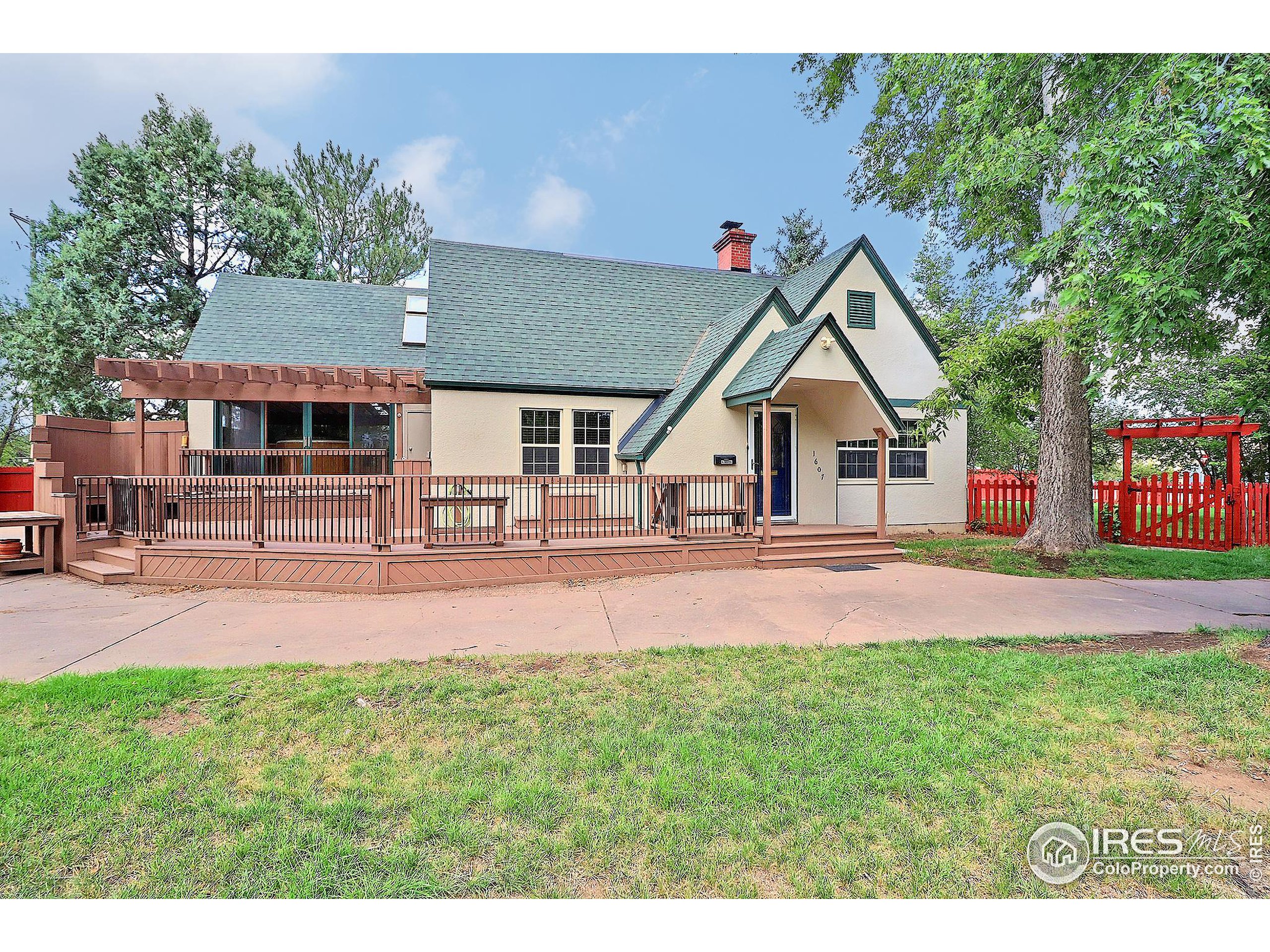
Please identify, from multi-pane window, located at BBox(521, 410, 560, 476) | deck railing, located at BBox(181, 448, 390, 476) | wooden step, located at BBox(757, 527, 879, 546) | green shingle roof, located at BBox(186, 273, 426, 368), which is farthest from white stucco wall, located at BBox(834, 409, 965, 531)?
green shingle roof, located at BBox(186, 273, 426, 368)

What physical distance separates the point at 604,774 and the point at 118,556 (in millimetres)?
9608

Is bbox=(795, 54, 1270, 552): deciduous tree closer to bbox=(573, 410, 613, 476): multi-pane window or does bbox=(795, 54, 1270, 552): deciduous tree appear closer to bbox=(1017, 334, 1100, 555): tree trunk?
bbox=(1017, 334, 1100, 555): tree trunk

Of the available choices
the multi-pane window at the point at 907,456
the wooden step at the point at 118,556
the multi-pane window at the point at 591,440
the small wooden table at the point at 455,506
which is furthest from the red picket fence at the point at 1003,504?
the wooden step at the point at 118,556

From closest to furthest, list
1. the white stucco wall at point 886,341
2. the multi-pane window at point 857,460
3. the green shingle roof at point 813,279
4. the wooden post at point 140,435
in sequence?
1. the wooden post at point 140,435
2. the multi-pane window at point 857,460
3. the green shingle roof at point 813,279
4. the white stucco wall at point 886,341

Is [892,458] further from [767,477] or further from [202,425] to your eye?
[202,425]

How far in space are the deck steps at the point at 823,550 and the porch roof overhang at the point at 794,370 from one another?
202cm

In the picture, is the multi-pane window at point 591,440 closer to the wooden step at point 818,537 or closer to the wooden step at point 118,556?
the wooden step at point 818,537

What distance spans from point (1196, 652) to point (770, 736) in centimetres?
449

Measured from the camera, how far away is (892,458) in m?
14.0

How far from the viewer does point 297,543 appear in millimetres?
8469

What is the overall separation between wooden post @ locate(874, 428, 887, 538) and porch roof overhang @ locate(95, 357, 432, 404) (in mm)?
8729

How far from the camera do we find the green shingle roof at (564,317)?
11781mm

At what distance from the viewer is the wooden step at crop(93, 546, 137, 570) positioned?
27.7 feet

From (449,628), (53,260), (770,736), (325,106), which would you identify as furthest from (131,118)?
(770,736)
